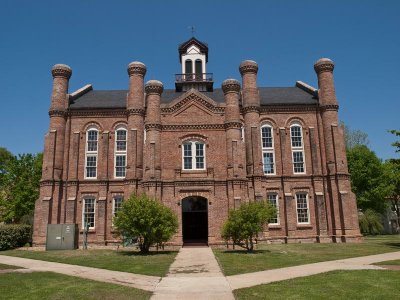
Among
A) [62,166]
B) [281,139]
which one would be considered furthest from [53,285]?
[281,139]

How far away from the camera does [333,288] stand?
1094cm

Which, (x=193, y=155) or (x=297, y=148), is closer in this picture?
(x=193, y=155)

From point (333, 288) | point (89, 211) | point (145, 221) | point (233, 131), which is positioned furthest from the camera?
point (89, 211)

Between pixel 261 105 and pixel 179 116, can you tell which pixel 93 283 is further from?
pixel 261 105

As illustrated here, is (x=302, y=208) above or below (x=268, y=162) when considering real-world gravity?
below

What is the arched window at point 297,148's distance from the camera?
107 ft

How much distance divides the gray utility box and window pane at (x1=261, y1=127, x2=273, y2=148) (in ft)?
58.5

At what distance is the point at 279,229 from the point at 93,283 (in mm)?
21641

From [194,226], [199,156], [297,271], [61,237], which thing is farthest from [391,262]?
[61,237]

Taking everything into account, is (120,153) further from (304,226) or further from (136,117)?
(304,226)

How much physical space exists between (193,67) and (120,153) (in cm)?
1461

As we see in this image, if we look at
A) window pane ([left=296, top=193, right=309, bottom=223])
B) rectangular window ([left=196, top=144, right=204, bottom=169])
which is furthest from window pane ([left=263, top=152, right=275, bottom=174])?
rectangular window ([left=196, top=144, right=204, bottom=169])

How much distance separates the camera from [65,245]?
28031mm

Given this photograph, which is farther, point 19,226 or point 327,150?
point 327,150
